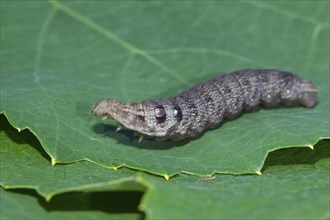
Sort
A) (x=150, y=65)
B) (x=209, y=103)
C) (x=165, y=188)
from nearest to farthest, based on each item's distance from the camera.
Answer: (x=165, y=188), (x=209, y=103), (x=150, y=65)

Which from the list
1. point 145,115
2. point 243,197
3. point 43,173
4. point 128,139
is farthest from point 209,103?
point 43,173

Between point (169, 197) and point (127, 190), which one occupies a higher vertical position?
point (169, 197)

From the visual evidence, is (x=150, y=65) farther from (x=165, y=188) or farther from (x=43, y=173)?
(x=165, y=188)

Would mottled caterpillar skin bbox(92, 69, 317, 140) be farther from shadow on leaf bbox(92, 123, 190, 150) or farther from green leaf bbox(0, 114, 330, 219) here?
green leaf bbox(0, 114, 330, 219)

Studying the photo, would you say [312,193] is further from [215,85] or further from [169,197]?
[215,85]

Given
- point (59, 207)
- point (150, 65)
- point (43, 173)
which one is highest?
point (150, 65)

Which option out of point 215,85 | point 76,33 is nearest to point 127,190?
point 215,85
